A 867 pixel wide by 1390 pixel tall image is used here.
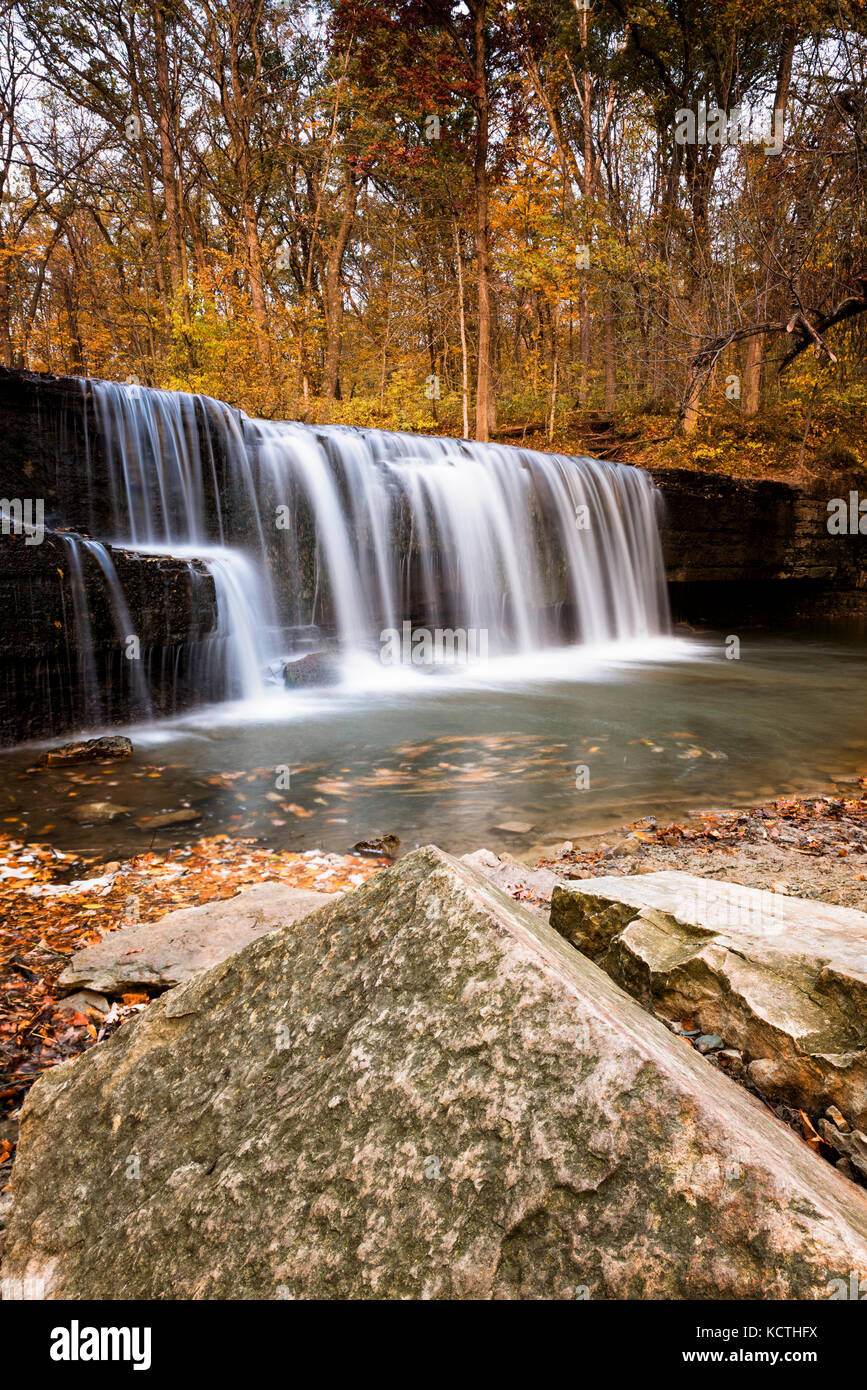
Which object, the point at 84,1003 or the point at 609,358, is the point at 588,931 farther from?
the point at 609,358

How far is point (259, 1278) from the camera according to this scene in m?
1.05

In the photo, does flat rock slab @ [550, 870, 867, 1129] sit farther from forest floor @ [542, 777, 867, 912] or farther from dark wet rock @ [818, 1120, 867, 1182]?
forest floor @ [542, 777, 867, 912]

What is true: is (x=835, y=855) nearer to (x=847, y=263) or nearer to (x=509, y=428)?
(x=847, y=263)

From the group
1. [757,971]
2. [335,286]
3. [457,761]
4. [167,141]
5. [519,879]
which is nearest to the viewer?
[757,971]

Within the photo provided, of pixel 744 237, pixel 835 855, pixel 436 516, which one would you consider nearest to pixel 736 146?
pixel 744 237

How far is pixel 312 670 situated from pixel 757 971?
362 inches

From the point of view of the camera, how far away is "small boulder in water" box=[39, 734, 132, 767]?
678 centimetres

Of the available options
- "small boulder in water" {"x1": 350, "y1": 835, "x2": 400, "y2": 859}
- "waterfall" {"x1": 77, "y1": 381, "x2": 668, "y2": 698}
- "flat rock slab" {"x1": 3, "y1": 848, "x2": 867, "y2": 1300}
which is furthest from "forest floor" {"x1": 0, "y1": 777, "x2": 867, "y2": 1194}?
"waterfall" {"x1": 77, "y1": 381, "x2": 668, "y2": 698}

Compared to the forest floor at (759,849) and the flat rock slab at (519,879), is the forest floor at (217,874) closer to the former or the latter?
the forest floor at (759,849)

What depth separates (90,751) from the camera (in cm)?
700

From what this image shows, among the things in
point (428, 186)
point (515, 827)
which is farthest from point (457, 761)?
point (428, 186)

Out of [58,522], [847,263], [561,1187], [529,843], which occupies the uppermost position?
[847,263]

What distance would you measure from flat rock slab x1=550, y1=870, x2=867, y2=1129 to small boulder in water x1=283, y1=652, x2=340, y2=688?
825 cm

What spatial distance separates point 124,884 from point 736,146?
2089 cm
